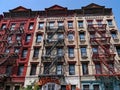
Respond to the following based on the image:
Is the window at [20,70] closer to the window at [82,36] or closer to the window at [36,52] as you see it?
the window at [36,52]

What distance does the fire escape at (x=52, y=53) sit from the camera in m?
31.5

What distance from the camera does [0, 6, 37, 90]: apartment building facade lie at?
31.5 m

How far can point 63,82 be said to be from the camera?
1188 inches

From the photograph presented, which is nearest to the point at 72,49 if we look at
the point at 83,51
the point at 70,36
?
the point at 83,51

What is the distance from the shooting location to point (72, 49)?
115ft

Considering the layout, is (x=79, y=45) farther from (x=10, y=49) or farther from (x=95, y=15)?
(x=10, y=49)

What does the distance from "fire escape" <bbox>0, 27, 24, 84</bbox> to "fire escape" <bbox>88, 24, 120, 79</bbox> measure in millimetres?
13821

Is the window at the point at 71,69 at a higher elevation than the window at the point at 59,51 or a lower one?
lower

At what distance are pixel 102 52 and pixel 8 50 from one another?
56.5 ft

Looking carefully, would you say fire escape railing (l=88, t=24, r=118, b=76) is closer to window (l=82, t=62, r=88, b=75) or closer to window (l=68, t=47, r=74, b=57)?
window (l=82, t=62, r=88, b=75)

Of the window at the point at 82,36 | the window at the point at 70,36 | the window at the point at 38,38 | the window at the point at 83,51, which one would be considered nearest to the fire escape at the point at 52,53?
the window at the point at 38,38

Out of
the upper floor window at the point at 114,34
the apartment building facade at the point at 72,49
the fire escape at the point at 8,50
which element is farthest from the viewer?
the upper floor window at the point at 114,34

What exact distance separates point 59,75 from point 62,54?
4.65 metres

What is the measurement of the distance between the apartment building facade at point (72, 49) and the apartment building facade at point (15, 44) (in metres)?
0.21
